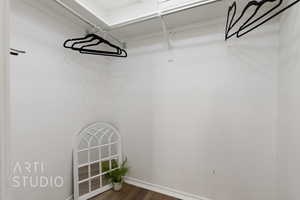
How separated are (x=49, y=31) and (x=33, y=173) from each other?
1557 millimetres

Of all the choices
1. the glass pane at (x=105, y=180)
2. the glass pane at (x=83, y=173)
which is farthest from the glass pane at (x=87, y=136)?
the glass pane at (x=105, y=180)

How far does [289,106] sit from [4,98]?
1.80m

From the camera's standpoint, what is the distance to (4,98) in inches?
16.0

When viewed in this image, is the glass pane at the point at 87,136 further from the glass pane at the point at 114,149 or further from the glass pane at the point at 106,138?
the glass pane at the point at 114,149

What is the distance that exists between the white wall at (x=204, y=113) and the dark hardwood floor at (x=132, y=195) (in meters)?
0.17

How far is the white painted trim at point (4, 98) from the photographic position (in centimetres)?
40

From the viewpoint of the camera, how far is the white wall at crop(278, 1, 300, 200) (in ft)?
3.52

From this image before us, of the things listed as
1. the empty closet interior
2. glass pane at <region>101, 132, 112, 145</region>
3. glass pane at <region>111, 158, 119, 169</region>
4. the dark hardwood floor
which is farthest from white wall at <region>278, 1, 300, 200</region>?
glass pane at <region>101, 132, 112, 145</region>

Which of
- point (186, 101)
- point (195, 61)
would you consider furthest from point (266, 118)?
point (195, 61)

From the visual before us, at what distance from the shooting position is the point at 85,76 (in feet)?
6.63

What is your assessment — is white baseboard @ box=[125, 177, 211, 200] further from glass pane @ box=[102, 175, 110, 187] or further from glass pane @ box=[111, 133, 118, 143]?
glass pane @ box=[111, 133, 118, 143]

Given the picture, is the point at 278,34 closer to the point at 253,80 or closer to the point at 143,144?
the point at 253,80

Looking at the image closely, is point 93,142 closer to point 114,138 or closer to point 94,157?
point 94,157

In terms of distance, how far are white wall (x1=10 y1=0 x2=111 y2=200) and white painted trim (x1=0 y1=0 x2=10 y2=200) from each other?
1224 mm
